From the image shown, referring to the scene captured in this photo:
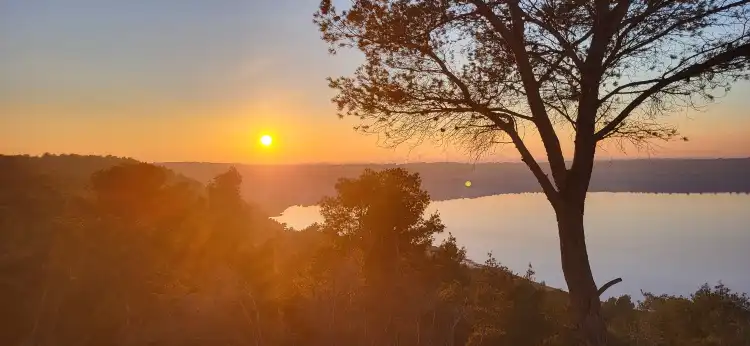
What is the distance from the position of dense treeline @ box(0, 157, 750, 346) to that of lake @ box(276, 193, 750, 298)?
3693 centimetres

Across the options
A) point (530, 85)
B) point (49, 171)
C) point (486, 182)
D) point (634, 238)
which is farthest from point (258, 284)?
point (486, 182)

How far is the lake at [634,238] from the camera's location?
64250 mm

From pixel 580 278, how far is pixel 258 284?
→ 26778mm

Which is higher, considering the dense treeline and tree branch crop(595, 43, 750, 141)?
tree branch crop(595, 43, 750, 141)

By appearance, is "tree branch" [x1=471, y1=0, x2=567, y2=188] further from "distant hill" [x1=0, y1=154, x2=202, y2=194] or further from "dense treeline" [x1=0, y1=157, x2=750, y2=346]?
"distant hill" [x1=0, y1=154, x2=202, y2=194]

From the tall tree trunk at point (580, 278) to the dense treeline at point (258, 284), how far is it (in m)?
10.3

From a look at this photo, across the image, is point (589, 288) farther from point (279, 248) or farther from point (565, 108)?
point (279, 248)

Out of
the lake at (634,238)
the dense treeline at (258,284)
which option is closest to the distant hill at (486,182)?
the lake at (634,238)

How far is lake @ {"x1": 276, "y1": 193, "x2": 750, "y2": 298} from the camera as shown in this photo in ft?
211

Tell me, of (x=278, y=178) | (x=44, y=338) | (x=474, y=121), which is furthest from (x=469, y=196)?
(x=474, y=121)

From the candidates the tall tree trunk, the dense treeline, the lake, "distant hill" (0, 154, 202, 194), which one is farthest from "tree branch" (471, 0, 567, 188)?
the lake

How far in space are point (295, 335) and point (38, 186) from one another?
28075mm

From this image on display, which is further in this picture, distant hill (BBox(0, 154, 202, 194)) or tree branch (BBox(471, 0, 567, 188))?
distant hill (BBox(0, 154, 202, 194))

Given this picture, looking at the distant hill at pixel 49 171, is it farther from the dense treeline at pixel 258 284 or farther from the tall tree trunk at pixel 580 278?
the tall tree trunk at pixel 580 278
